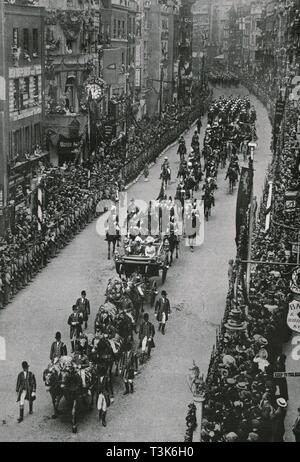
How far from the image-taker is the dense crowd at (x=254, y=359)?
16.5 meters

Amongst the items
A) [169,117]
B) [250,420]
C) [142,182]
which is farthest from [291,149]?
[250,420]

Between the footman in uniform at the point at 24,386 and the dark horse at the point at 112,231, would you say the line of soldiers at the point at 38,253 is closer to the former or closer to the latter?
the dark horse at the point at 112,231

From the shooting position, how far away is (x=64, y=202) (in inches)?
1451

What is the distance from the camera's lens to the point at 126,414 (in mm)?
19297

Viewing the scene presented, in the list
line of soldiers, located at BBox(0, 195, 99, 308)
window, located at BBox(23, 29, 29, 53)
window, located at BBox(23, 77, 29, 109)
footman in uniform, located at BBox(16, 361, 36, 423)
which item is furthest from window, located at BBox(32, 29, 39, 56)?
footman in uniform, located at BBox(16, 361, 36, 423)

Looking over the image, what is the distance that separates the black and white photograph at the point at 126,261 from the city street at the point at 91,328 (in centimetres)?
7

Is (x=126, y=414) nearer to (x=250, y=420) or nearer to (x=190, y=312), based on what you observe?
(x=250, y=420)

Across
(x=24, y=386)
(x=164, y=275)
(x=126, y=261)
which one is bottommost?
(x=164, y=275)

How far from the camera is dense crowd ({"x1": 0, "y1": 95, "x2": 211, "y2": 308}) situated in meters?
28.5

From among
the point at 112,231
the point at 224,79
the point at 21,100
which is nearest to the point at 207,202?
the point at 112,231

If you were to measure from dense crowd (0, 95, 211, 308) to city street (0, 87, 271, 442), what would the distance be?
0.61 m

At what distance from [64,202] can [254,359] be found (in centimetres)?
1932

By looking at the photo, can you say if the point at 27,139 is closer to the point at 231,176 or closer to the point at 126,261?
the point at 231,176

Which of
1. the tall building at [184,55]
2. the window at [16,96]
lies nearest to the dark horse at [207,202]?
the window at [16,96]
